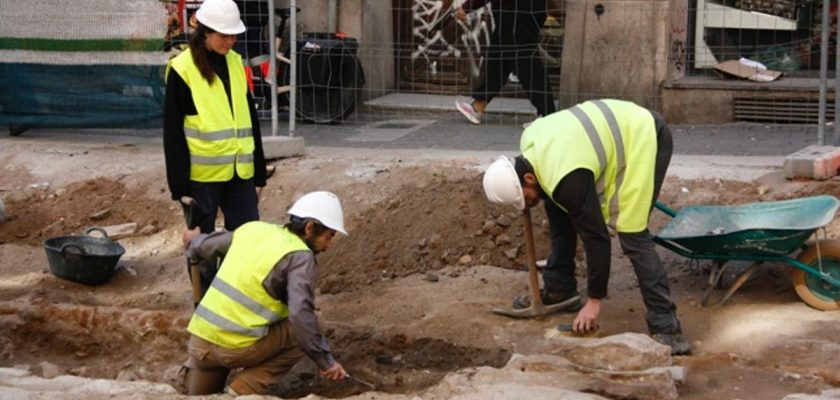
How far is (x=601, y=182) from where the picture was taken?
291 inches

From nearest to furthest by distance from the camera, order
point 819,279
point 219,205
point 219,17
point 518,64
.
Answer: point 219,17 < point 819,279 < point 219,205 < point 518,64

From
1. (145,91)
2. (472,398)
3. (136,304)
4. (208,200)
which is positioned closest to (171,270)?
(136,304)

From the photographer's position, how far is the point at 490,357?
7809 mm

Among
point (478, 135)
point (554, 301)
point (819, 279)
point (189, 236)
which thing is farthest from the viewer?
point (478, 135)

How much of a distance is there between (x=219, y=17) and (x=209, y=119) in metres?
0.64

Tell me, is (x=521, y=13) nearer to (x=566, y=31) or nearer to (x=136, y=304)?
(x=566, y=31)

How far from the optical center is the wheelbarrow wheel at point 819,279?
315 inches

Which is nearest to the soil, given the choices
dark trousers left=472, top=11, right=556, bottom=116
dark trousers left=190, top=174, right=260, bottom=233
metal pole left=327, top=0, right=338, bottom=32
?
dark trousers left=190, top=174, right=260, bottom=233

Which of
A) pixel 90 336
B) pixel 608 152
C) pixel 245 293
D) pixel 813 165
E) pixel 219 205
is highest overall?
pixel 608 152

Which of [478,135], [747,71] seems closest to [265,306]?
[478,135]

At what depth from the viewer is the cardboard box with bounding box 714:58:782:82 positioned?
13148mm

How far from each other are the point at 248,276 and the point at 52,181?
516 centimetres

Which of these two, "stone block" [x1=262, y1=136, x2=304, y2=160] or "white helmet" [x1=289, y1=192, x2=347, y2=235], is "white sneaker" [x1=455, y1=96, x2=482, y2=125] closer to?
"stone block" [x1=262, y1=136, x2=304, y2=160]

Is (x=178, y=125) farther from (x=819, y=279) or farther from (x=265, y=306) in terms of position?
(x=819, y=279)
